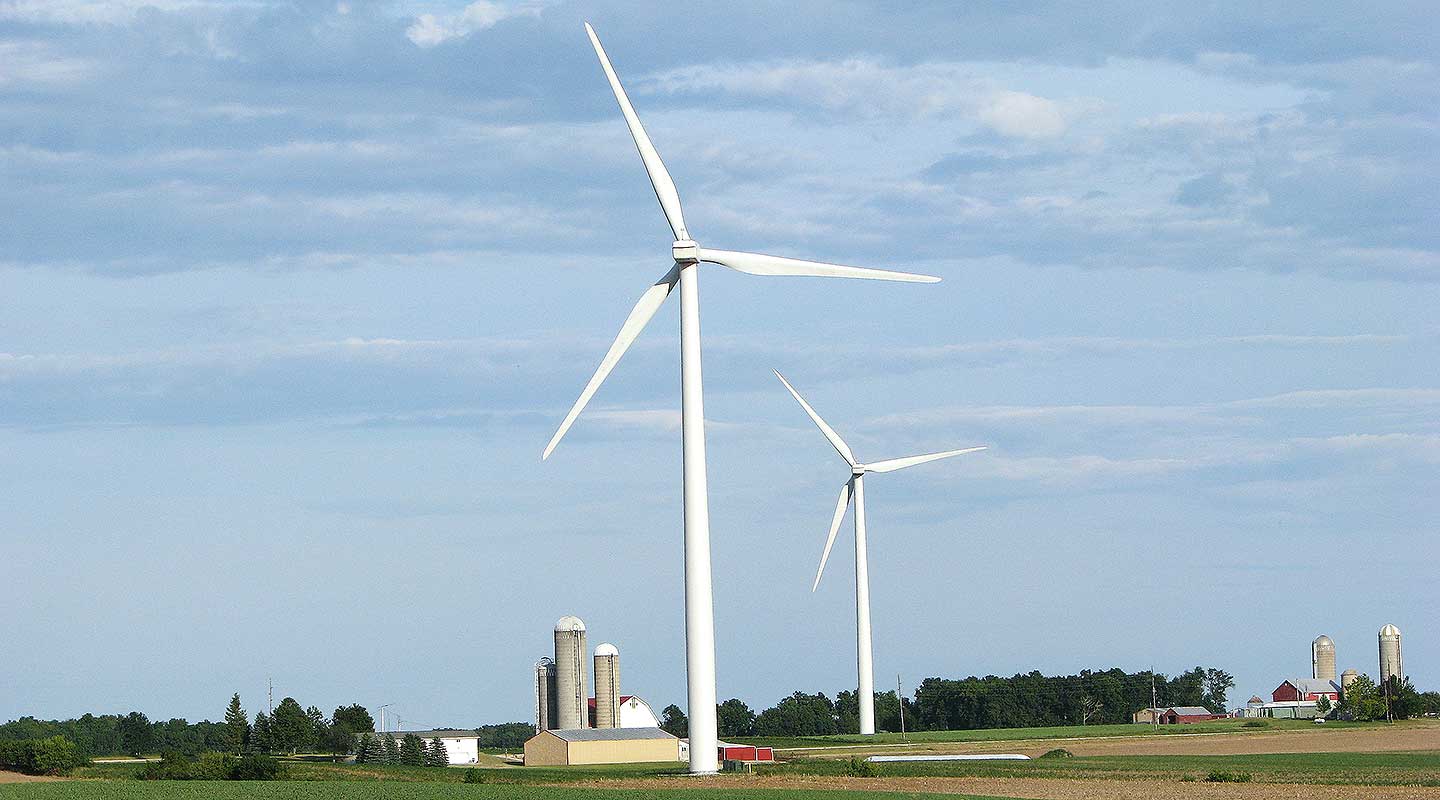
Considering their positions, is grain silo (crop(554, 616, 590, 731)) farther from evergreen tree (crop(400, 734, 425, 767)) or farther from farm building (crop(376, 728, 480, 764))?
evergreen tree (crop(400, 734, 425, 767))

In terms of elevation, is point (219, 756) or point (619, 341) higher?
point (619, 341)

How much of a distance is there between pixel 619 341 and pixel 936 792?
22.1 m

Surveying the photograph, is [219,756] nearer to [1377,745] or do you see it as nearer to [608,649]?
[1377,745]

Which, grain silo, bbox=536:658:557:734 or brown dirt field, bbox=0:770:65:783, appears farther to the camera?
grain silo, bbox=536:658:557:734

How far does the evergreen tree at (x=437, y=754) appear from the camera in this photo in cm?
11969

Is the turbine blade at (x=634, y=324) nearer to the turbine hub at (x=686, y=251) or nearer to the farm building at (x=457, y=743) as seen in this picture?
the turbine hub at (x=686, y=251)

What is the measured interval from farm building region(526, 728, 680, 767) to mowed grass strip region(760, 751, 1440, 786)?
1444 inches

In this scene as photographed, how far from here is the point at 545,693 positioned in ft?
515

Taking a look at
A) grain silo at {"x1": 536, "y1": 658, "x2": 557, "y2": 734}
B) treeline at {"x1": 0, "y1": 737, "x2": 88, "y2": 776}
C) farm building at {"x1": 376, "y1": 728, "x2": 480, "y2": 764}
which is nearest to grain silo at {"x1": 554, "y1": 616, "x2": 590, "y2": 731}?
grain silo at {"x1": 536, "y1": 658, "x2": 557, "y2": 734}

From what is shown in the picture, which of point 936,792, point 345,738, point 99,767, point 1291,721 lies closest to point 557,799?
point 936,792

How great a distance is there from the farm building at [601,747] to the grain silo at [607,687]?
32384 mm

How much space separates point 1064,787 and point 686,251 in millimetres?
24879

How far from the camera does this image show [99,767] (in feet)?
294

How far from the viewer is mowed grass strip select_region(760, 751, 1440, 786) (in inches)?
2544
